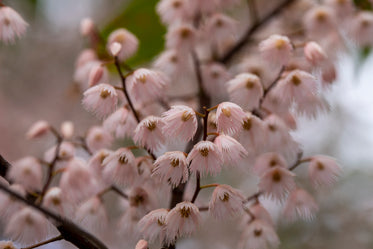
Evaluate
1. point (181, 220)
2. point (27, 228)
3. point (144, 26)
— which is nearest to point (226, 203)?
point (181, 220)

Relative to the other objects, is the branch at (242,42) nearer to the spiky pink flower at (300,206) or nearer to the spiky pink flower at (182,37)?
the spiky pink flower at (182,37)

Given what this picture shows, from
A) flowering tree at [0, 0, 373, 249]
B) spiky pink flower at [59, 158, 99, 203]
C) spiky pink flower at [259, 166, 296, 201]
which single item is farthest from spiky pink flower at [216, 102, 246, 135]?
spiky pink flower at [59, 158, 99, 203]

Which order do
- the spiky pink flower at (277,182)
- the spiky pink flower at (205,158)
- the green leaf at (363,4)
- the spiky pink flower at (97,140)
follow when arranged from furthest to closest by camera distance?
the green leaf at (363,4), the spiky pink flower at (97,140), the spiky pink flower at (277,182), the spiky pink flower at (205,158)

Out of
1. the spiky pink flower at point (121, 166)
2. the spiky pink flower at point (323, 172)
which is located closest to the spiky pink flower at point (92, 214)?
the spiky pink flower at point (121, 166)

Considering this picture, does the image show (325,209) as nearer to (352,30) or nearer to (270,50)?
(352,30)

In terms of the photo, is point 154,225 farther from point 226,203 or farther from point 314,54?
point 314,54

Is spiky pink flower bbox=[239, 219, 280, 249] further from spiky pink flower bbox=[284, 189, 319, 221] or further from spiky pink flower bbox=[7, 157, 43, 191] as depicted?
spiky pink flower bbox=[7, 157, 43, 191]

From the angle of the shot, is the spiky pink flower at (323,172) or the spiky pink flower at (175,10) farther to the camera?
the spiky pink flower at (175,10)
